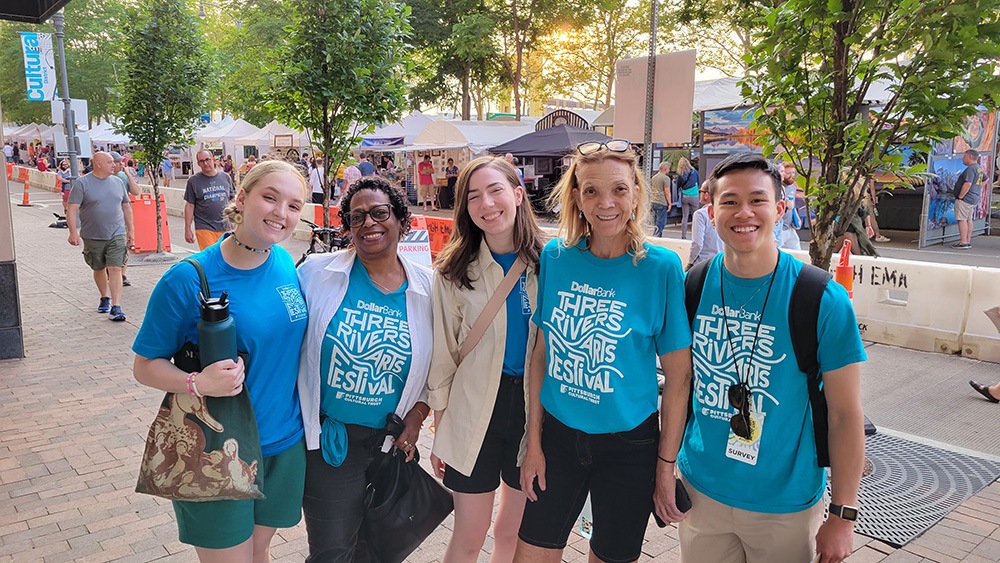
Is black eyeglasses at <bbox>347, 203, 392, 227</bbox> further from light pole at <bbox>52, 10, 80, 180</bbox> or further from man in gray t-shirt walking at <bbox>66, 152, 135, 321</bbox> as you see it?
light pole at <bbox>52, 10, 80, 180</bbox>

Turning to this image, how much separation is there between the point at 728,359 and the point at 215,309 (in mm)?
1533

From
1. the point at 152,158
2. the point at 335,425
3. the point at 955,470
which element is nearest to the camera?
the point at 335,425

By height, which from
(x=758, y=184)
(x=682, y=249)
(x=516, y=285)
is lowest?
(x=682, y=249)

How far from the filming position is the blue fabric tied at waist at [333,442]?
2.52m

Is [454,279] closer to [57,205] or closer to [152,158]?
[152,158]

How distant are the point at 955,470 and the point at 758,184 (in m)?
3.59

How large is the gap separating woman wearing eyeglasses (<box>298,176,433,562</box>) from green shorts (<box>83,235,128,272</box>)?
701 cm

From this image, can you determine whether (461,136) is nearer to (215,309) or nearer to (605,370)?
(605,370)

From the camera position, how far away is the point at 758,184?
7.12 ft

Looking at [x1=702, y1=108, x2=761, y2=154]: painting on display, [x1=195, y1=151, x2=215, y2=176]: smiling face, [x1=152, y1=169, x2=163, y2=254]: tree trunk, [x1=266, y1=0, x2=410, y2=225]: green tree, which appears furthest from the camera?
[x1=702, y1=108, x2=761, y2=154]: painting on display

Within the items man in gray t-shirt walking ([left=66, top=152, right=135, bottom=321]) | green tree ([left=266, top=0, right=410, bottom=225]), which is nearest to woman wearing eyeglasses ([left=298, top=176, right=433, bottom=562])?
green tree ([left=266, top=0, right=410, bottom=225])

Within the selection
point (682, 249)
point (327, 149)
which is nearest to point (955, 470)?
point (682, 249)

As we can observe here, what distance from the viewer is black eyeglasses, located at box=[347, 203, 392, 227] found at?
2.61 metres

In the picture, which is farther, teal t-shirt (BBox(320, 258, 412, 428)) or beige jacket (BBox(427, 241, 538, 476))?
beige jacket (BBox(427, 241, 538, 476))
